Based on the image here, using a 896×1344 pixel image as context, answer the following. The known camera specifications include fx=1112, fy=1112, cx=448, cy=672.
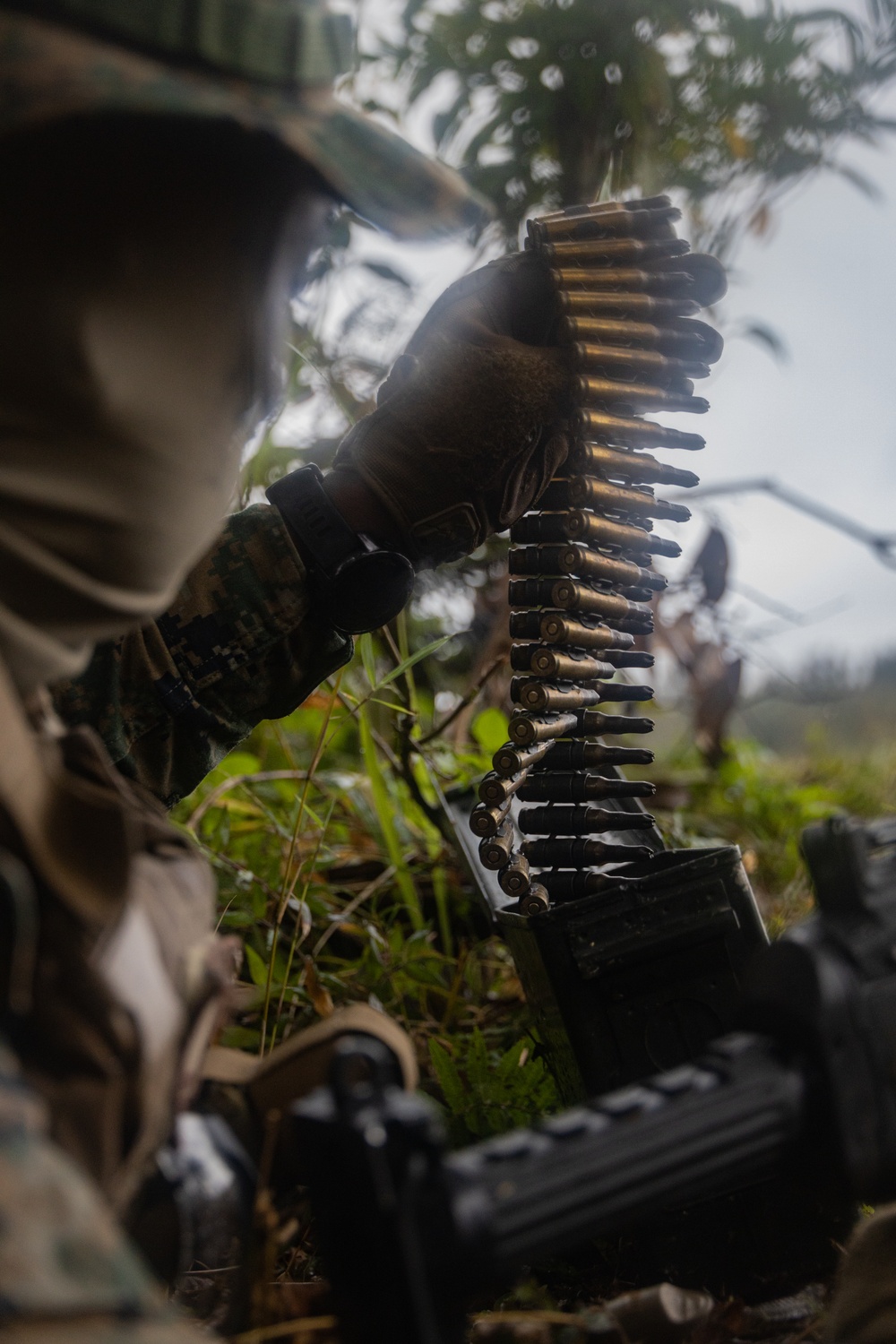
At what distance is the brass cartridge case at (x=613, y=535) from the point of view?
1956 millimetres

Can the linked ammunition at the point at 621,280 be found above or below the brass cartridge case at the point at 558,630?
above

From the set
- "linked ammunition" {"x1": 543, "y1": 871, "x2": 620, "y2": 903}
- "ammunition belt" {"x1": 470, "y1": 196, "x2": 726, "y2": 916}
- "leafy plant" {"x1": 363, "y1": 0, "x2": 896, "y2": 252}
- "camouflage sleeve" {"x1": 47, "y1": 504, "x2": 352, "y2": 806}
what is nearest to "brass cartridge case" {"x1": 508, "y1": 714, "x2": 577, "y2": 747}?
"ammunition belt" {"x1": 470, "y1": 196, "x2": 726, "y2": 916}

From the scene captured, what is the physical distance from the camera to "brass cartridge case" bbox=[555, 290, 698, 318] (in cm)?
187

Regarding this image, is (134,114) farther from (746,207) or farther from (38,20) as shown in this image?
(746,207)

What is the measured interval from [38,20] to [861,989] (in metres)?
1.21

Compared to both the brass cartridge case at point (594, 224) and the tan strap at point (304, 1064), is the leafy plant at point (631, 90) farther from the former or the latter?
the tan strap at point (304, 1064)

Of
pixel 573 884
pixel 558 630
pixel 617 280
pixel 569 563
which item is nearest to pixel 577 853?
pixel 573 884

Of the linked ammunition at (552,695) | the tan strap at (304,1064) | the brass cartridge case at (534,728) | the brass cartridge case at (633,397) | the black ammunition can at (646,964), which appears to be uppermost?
the brass cartridge case at (633,397)

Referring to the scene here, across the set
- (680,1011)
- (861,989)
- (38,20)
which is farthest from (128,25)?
(680,1011)

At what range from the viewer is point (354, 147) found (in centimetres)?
109

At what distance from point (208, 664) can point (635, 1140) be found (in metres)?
1.01

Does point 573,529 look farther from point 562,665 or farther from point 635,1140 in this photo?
point 635,1140

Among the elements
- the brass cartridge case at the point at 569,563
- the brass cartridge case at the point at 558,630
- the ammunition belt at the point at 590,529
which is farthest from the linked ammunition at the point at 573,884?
the brass cartridge case at the point at 569,563

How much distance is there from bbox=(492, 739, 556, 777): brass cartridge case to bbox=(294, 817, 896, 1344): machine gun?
688 millimetres
